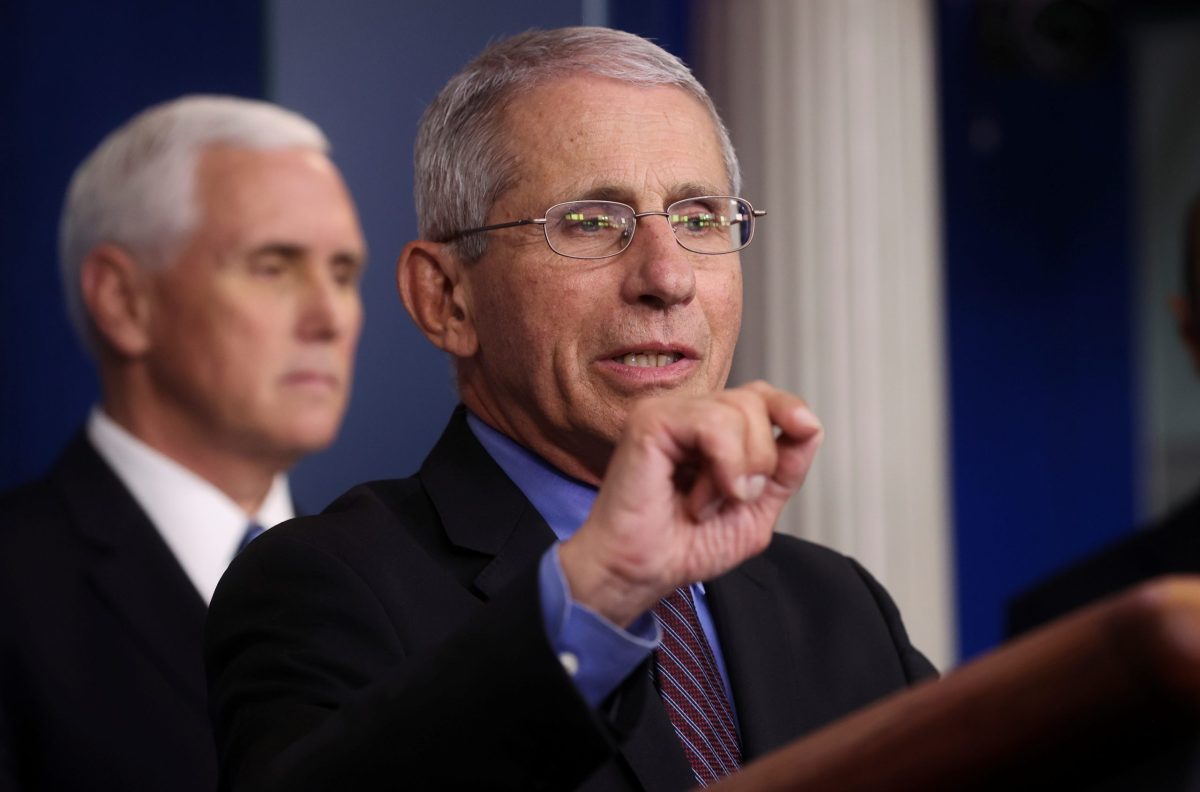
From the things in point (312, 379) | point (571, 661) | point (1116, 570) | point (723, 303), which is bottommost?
point (1116, 570)

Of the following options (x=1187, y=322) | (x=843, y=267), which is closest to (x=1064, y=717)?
(x=1187, y=322)

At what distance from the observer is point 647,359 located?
1.54 metres

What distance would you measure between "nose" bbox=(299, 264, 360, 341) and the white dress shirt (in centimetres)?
32

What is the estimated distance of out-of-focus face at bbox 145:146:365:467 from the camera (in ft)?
8.63

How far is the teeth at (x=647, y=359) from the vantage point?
1.54 meters

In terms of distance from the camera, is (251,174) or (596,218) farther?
(251,174)

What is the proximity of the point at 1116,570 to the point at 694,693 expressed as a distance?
1.81m

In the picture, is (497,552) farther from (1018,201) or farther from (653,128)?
(1018,201)

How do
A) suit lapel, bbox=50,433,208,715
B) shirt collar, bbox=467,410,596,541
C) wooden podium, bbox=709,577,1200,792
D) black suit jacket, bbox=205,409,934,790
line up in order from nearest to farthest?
1. wooden podium, bbox=709,577,1200,792
2. black suit jacket, bbox=205,409,934,790
3. shirt collar, bbox=467,410,596,541
4. suit lapel, bbox=50,433,208,715

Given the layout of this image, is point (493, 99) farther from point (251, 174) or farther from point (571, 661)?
point (251, 174)

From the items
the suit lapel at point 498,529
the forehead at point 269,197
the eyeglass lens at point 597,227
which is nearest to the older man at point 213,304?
the forehead at point 269,197

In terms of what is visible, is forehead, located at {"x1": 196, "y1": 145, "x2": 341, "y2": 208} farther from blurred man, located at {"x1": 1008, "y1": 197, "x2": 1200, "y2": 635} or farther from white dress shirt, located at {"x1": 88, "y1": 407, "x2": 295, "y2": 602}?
blurred man, located at {"x1": 1008, "y1": 197, "x2": 1200, "y2": 635}

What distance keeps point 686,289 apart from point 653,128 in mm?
185

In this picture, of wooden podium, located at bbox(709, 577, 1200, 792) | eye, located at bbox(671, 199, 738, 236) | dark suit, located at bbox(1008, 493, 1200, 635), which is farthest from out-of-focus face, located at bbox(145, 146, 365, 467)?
wooden podium, located at bbox(709, 577, 1200, 792)
